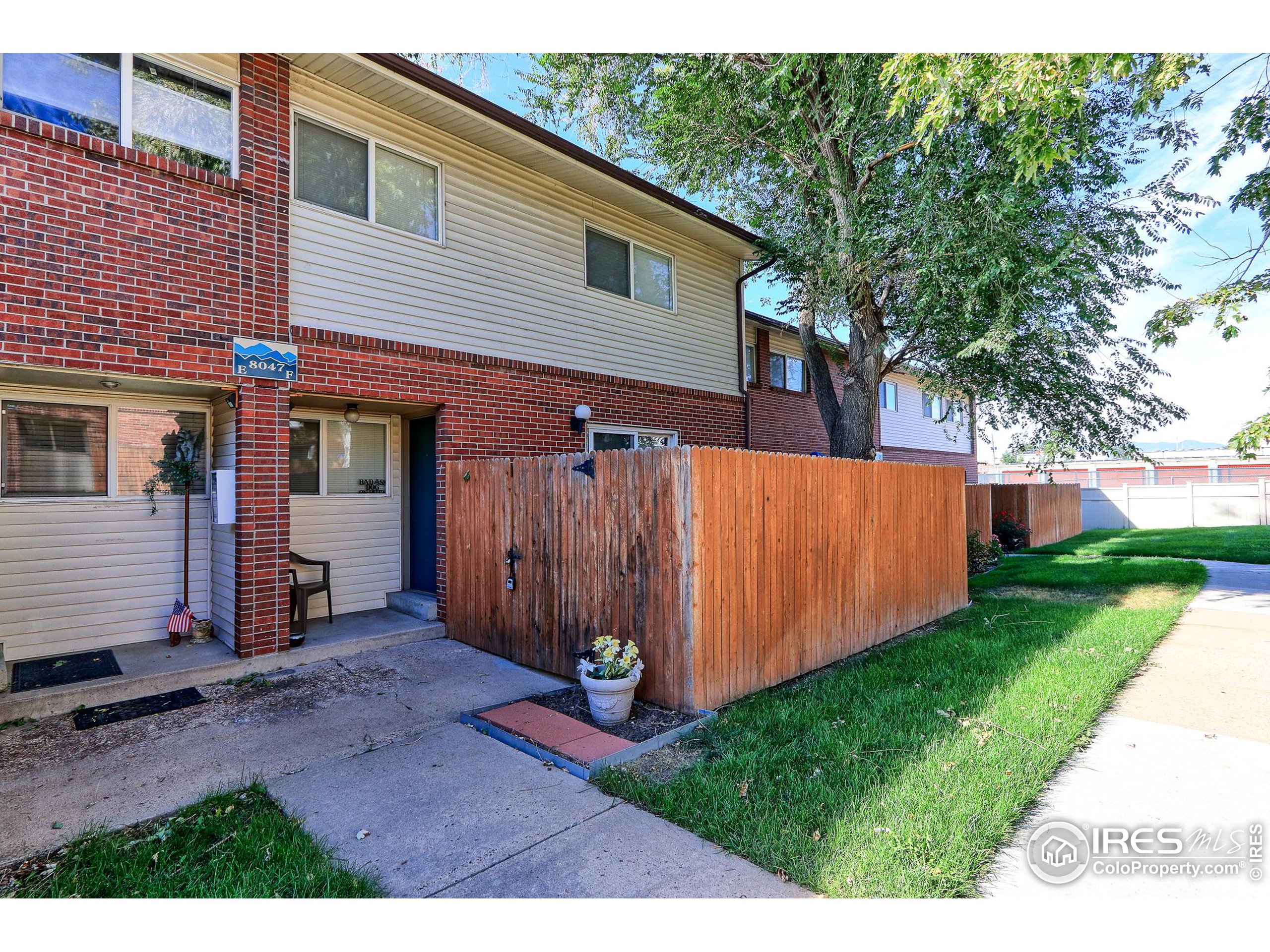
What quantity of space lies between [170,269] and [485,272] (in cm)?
307

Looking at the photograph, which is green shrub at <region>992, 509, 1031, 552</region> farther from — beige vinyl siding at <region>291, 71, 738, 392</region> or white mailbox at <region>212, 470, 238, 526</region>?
white mailbox at <region>212, 470, 238, 526</region>

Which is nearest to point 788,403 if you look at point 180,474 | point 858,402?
point 858,402

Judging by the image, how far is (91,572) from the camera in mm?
5547

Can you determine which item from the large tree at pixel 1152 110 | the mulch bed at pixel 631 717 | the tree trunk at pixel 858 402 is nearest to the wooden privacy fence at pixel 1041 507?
the tree trunk at pixel 858 402

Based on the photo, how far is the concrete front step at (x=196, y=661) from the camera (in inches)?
171

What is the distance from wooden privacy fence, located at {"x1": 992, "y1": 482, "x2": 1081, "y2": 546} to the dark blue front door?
45.2ft

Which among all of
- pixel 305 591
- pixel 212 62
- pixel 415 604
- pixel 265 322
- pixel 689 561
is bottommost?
pixel 415 604

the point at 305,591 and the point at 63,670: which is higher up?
the point at 305,591

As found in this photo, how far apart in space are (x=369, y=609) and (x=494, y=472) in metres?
2.64

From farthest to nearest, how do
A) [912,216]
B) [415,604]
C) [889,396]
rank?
[889,396] < [912,216] < [415,604]

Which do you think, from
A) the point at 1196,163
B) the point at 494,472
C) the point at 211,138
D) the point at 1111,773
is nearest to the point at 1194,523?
the point at 1196,163

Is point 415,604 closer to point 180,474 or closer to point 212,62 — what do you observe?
point 180,474

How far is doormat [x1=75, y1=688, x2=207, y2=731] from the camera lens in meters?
4.22
